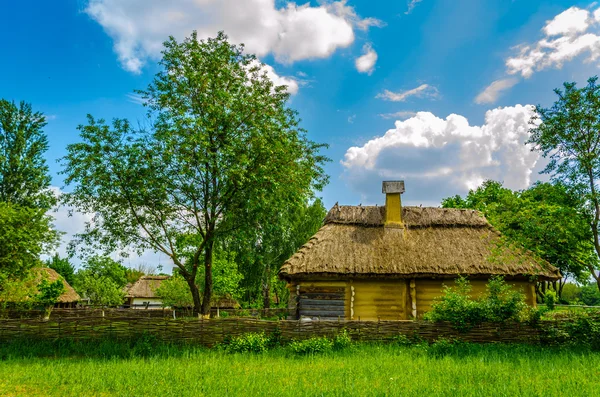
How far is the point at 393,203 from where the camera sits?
19609mm

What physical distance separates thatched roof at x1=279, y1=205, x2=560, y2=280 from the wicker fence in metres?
3.36

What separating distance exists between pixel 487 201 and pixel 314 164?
71.5 feet

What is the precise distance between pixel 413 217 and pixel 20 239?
17890mm

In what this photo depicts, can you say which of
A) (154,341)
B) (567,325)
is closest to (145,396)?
(154,341)

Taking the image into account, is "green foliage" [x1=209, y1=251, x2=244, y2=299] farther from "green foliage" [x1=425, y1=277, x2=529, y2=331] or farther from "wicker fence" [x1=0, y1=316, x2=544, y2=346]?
"green foliage" [x1=425, y1=277, x2=529, y2=331]

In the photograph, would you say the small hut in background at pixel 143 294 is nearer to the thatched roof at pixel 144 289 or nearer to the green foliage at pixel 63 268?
the thatched roof at pixel 144 289

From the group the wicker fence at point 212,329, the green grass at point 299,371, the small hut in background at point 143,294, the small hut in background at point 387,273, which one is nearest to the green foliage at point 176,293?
the small hut in background at point 143,294

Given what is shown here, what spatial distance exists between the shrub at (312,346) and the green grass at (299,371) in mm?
254

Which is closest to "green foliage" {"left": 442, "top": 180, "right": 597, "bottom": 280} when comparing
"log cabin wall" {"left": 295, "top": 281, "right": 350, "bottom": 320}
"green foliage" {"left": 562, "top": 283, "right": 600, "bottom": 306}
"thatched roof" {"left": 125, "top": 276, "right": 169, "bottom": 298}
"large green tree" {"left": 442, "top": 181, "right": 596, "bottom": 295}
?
"large green tree" {"left": 442, "top": 181, "right": 596, "bottom": 295}

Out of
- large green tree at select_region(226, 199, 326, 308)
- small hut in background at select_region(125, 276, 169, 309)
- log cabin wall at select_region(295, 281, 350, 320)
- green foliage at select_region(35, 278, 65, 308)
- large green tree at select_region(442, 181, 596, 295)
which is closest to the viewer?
large green tree at select_region(442, 181, 596, 295)

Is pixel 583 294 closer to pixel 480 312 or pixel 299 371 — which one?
pixel 480 312

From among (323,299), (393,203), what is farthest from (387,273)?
(393,203)

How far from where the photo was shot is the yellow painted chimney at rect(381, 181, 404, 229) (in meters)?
19.0

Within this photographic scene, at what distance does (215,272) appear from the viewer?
96.1ft
